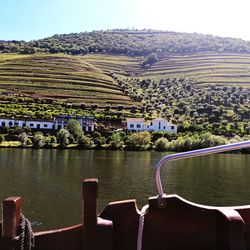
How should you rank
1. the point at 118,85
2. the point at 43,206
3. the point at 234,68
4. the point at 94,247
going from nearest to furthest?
the point at 94,247
the point at 43,206
the point at 118,85
the point at 234,68

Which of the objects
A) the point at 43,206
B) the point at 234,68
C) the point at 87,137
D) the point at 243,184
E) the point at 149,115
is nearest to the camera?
the point at 43,206

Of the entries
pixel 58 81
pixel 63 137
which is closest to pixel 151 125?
pixel 63 137

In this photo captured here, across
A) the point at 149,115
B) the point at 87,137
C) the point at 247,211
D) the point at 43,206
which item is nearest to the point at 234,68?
the point at 149,115

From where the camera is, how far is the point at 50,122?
115875mm

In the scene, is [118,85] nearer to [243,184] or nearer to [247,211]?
[243,184]

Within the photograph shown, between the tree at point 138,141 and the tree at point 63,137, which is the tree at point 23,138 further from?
the tree at point 138,141

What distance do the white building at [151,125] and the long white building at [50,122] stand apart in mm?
11297

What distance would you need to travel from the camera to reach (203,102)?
145500 mm

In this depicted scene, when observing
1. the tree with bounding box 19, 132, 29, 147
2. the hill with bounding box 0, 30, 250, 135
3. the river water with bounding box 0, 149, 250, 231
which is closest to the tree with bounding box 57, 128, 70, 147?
the tree with bounding box 19, 132, 29, 147

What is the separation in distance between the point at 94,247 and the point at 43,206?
21.0 metres

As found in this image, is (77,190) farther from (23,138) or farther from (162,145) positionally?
(23,138)

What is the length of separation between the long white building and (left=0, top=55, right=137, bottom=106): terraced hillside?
23.1 m

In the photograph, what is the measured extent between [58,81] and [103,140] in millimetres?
62343

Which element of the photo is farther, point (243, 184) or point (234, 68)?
point (234, 68)
